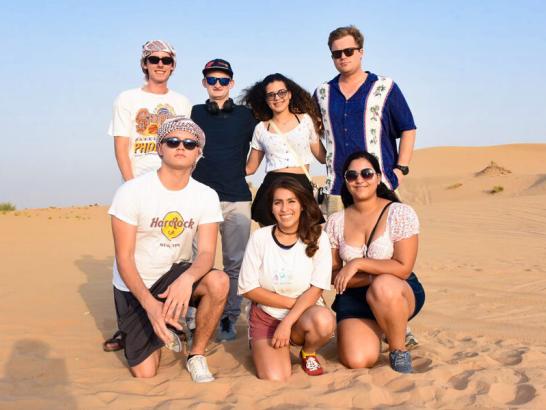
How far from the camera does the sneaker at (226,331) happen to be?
5340 millimetres

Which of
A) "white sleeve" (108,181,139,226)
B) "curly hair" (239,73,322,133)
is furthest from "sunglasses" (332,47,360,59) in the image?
"white sleeve" (108,181,139,226)

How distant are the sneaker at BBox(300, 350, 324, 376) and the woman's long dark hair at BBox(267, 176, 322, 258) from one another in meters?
0.73

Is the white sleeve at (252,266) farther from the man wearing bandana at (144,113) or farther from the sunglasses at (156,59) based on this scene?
the sunglasses at (156,59)

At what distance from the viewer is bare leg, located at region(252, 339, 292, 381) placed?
4.11m

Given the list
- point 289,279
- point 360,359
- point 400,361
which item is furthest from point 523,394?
point 289,279

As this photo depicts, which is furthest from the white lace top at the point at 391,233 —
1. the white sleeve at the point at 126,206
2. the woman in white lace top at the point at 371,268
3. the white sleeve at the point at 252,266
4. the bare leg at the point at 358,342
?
the white sleeve at the point at 126,206

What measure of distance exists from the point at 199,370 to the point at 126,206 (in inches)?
49.3

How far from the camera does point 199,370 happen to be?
415cm

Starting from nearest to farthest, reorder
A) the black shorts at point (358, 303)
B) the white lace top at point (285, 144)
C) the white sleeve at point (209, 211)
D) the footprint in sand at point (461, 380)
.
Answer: the footprint in sand at point (461, 380)
the white sleeve at point (209, 211)
the black shorts at point (358, 303)
the white lace top at point (285, 144)

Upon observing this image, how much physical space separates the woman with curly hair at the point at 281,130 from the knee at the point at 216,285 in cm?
94

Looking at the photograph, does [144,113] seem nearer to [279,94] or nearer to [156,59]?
[156,59]

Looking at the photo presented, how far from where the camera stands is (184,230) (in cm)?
443

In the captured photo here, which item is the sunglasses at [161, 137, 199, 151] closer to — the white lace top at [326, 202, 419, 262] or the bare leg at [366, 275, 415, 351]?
the white lace top at [326, 202, 419, 262]

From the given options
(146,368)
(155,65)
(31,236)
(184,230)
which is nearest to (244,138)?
(155,65)
